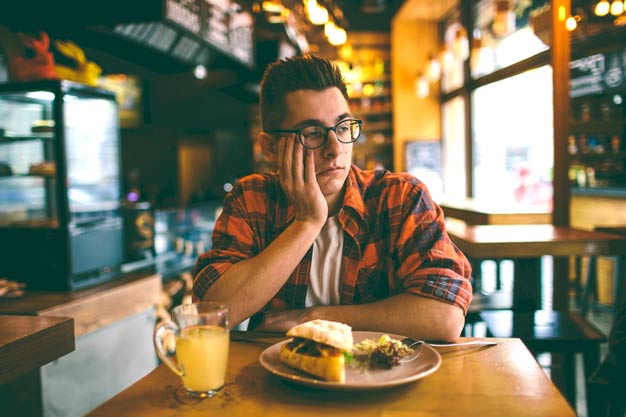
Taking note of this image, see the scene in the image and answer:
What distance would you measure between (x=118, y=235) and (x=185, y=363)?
2182 millimetres

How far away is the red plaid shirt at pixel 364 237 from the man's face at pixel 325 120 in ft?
0.37

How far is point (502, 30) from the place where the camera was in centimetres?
434

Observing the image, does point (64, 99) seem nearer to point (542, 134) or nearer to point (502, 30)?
point (502, 30)

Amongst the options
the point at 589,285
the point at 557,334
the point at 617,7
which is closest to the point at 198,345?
the point at 557,334

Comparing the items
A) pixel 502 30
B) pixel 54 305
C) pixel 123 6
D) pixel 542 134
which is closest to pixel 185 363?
pixel 54 305

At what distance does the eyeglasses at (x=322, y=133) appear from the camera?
143cm

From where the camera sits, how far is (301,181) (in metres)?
1.42

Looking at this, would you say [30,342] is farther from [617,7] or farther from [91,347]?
[617,7]

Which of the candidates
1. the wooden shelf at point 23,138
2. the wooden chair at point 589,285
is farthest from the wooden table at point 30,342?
the wooden chair at point 589,285

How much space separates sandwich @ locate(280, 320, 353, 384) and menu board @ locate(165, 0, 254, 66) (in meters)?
2.55

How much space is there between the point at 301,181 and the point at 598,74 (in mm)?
3133

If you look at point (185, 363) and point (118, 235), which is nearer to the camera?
point (185, 363)

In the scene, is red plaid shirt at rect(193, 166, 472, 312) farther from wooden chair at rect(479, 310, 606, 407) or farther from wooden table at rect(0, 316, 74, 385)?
wooden chair at rect(479, 310, 606, 407)

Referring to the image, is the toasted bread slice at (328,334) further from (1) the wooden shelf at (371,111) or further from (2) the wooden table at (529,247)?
(1) the wooden shelf at (371,111)
